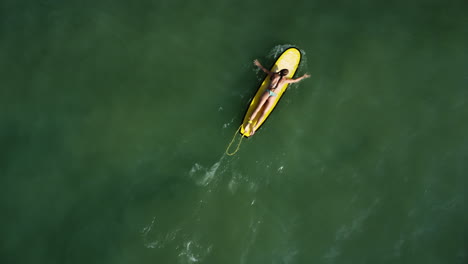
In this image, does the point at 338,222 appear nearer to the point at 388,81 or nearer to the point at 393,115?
the point at 393,115

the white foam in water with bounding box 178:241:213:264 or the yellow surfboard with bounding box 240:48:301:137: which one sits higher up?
the yellow surfboard with bounding box 240:48:301:137

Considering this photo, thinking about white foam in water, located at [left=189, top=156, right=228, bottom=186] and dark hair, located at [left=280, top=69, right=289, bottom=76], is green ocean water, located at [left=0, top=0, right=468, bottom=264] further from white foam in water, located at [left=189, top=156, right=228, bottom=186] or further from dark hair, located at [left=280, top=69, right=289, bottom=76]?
dark hair, located at [left=280, top=69, right=289, bottom=76]

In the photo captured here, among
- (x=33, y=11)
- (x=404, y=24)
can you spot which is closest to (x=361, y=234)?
(x=404, y=24)

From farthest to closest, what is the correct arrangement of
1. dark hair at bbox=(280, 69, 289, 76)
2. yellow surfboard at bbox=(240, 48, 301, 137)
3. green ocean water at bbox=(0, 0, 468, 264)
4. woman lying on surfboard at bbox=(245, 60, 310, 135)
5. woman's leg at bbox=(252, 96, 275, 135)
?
yellow surfboard at bbox=(240, 48, 301, 137), woman's leg at bbox=(252, 96, 275, 135), woman lying on surfboard at bbox=(245, 60, 310, 135), green ocean water at bbox=(0, 0, 468, 264), dark hair at bbox=(280, 69, 289, 76)

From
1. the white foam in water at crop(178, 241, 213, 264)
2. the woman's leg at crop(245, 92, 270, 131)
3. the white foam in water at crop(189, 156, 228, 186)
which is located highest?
the woman's leg at crop(245, 92, 270, 131)

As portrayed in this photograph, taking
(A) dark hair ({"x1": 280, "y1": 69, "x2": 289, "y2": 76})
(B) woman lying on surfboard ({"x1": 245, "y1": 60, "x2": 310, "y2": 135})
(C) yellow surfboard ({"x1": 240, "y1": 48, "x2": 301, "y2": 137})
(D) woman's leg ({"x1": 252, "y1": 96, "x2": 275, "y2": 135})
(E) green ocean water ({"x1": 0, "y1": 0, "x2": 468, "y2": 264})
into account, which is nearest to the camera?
(A) dark hair ({"x1": 280, "y1": 69, "x2": 289, "y2": 76})

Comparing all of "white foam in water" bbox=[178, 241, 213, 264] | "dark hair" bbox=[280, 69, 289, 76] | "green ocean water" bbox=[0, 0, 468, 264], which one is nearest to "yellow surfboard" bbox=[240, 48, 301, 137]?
"green ocean water" bbox=[0, 0, 468, 264]

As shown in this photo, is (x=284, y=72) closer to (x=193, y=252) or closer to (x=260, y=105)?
(x=260, y=105)
